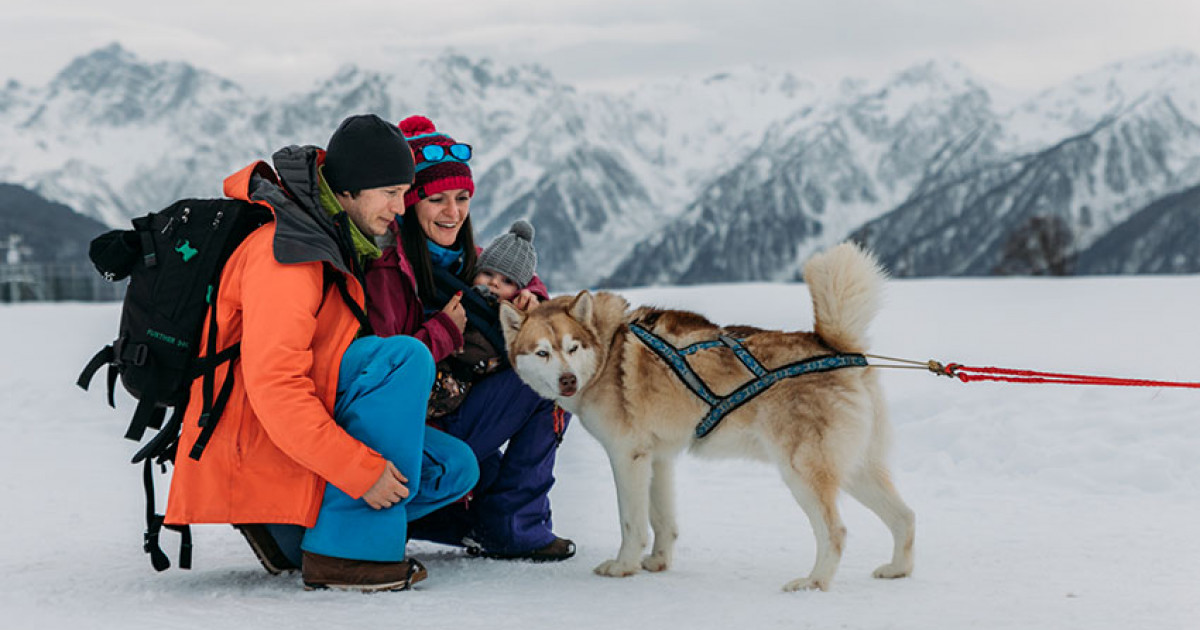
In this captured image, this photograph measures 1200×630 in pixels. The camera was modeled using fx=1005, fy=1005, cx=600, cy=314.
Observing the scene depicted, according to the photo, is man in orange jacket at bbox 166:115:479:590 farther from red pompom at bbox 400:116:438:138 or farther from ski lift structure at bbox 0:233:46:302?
ski lift structure at bbox 0:233:46:302

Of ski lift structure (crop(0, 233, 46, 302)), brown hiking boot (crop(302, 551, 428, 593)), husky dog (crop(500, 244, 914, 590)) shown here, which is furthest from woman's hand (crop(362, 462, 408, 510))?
ski lift structure (crop(0, 233, 46, 302))

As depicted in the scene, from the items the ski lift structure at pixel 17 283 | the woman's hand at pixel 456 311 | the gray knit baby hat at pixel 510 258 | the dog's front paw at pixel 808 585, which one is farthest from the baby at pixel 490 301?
the ski lift structure at pixel 17 283

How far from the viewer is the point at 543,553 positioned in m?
4.43

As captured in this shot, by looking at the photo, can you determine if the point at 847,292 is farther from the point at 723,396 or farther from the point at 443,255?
the point at 443,255

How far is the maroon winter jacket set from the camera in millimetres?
3906

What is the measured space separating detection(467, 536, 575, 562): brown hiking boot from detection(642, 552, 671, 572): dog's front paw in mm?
368

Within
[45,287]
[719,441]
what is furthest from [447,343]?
[45,287]

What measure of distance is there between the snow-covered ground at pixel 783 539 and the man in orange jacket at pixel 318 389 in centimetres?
25

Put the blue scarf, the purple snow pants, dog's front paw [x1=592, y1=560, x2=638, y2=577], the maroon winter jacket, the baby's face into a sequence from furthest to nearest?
the baby's face
the blue scarf
the purple snow pants
dog's front paw [x1=592, y1=560, x2=638, y2=577]
the maroon winter jacket

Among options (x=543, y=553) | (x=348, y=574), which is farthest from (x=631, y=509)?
(x=348, y=574)

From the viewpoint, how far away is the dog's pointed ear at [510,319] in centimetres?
435

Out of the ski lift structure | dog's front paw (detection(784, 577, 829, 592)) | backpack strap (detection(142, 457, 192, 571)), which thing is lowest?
dog's front paw (detection(784, 577, 829, 592))

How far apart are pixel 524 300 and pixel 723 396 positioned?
3.61 ft

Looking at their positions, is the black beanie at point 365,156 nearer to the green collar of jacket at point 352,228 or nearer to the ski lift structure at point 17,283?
the green collar of jacket at point 352,228
